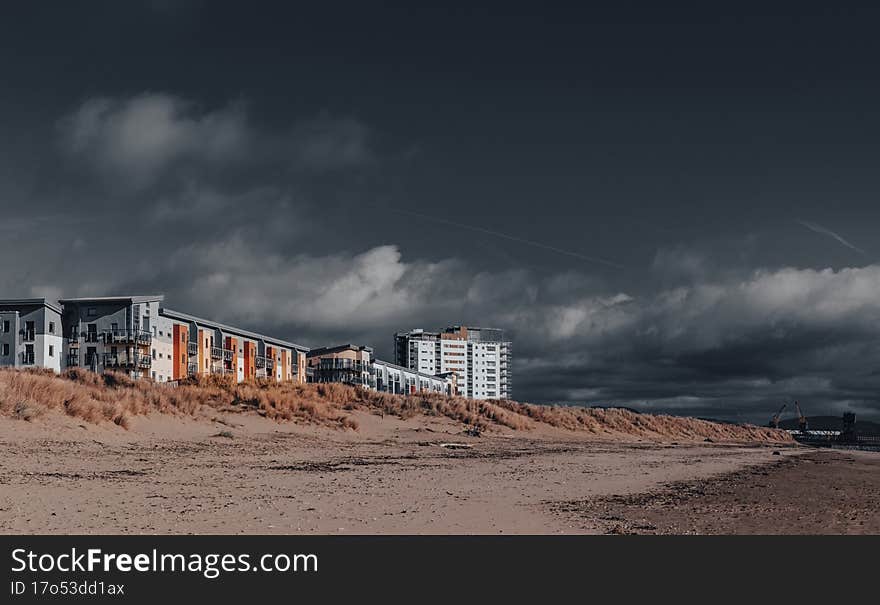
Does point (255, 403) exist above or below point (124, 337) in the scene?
below

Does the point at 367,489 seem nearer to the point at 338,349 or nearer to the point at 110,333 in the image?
the point at 110,333

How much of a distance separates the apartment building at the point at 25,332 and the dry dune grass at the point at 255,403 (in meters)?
34.3

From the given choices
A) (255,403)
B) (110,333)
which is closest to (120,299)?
(110,333)

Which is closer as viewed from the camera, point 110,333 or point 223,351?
point 110,333

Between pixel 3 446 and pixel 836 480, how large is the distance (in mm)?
21316

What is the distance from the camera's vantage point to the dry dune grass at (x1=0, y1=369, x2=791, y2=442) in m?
28.7

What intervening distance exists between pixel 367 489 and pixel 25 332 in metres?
69.9

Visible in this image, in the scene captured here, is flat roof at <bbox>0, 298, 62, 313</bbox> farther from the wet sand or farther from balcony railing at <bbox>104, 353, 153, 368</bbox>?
the wet sand

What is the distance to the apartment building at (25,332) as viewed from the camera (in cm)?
7638

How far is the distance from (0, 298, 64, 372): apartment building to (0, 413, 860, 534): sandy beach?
52.5m

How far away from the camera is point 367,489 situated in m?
16.5

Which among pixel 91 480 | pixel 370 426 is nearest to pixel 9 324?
pixel 370 426

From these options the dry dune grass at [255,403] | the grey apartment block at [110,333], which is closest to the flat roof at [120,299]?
the grey apartment block at [110,333]
